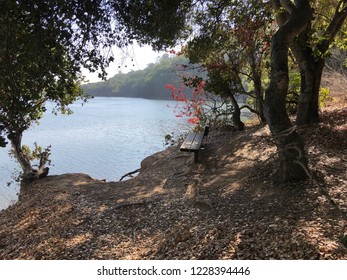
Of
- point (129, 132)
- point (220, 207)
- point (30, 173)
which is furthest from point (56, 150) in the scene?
point (220, 207)

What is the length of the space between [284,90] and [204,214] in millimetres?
2390

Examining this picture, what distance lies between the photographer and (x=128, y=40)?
18.0 feet

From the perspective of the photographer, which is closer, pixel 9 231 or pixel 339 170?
pixel 339 170

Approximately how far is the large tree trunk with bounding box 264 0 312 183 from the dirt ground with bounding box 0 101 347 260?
344mm

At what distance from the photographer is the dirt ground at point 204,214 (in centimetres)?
339

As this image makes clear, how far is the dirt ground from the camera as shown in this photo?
3.39m

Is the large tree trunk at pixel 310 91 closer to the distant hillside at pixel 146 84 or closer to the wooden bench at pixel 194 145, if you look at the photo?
the wooden bench at pixel 194 145

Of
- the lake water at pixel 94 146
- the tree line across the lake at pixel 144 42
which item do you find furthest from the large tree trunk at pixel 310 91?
the lake water at pixel 94 146

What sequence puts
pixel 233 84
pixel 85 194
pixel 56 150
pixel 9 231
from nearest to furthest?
pixel 9 231 < pixel 85 194 < pixel 233 84 < pixel 56 150

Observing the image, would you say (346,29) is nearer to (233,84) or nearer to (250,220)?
(233,84)

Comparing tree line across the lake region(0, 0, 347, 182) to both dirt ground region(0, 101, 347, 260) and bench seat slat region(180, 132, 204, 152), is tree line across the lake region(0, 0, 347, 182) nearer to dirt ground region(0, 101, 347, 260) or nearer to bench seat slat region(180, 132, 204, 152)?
dirt ground region(0, 101, 347, 260)

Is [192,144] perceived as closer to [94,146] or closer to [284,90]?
[284,90]

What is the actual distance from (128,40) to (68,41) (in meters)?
1.61

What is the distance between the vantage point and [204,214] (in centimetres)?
475
